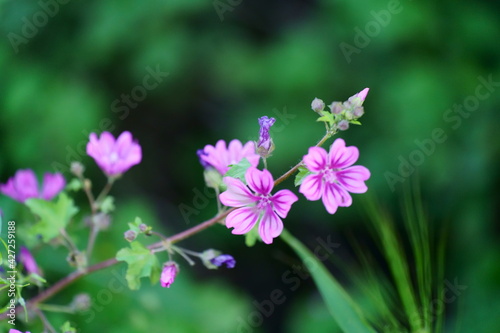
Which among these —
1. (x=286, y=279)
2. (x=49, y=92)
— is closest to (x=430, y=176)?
(x=286, y=279)

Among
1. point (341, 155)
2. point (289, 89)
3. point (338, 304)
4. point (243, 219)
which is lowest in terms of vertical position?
point (338, 304)

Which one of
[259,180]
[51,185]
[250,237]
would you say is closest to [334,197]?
[259,180]

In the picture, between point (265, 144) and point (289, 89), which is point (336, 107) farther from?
point (289, 89)

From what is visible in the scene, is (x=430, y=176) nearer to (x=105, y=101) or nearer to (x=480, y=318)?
(x=480, y=318)

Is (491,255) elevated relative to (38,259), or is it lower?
lower

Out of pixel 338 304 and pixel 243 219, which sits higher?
pixel 243 219

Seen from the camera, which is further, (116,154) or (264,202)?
(116,154)

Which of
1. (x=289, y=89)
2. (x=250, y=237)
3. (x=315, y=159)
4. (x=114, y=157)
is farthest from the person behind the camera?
(x=289, y=89)

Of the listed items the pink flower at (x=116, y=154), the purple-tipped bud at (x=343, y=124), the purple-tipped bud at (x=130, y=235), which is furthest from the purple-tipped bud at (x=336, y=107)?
the pink flower at (x=116, y=154)

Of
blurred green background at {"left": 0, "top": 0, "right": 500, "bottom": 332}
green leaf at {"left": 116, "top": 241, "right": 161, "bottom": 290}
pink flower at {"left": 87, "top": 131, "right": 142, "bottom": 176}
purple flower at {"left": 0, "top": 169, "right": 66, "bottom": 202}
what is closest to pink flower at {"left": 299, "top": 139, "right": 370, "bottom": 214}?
green leaf at {"left": 116, "top": 241, "right": 161, "bottom": 290}
